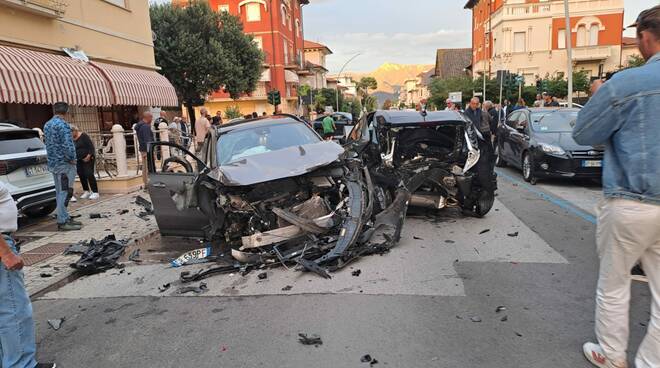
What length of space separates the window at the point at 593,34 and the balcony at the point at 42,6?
44.8m

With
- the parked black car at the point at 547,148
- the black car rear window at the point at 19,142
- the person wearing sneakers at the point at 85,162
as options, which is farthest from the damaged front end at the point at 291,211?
the parked black car at the point at 547,148

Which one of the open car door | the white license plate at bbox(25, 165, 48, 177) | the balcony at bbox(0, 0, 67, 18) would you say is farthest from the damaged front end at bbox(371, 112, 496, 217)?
the balcony at bbox(0, 0, 67, 18)

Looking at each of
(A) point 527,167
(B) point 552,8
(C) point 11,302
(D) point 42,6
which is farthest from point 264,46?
(C) point 11,302

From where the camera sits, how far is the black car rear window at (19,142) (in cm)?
746

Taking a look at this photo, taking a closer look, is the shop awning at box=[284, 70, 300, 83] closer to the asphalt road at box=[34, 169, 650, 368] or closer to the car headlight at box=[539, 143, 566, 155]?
the car headlight at box=[539, 143, 566, 155]

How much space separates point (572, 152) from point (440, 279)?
6.30 meters

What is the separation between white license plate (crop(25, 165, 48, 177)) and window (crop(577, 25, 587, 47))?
47.5m

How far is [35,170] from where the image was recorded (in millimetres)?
7871

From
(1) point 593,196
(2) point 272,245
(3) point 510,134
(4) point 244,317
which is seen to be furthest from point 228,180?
(3) point 510,134

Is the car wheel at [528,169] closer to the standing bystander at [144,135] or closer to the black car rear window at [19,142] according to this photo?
the standing bystander at [144,135]

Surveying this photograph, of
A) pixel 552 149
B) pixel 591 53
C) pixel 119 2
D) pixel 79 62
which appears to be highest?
pixel 591 53

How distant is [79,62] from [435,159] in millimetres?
10682

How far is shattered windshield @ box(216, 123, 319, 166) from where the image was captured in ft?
21.8

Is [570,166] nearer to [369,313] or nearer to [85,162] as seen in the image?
[369,313]
